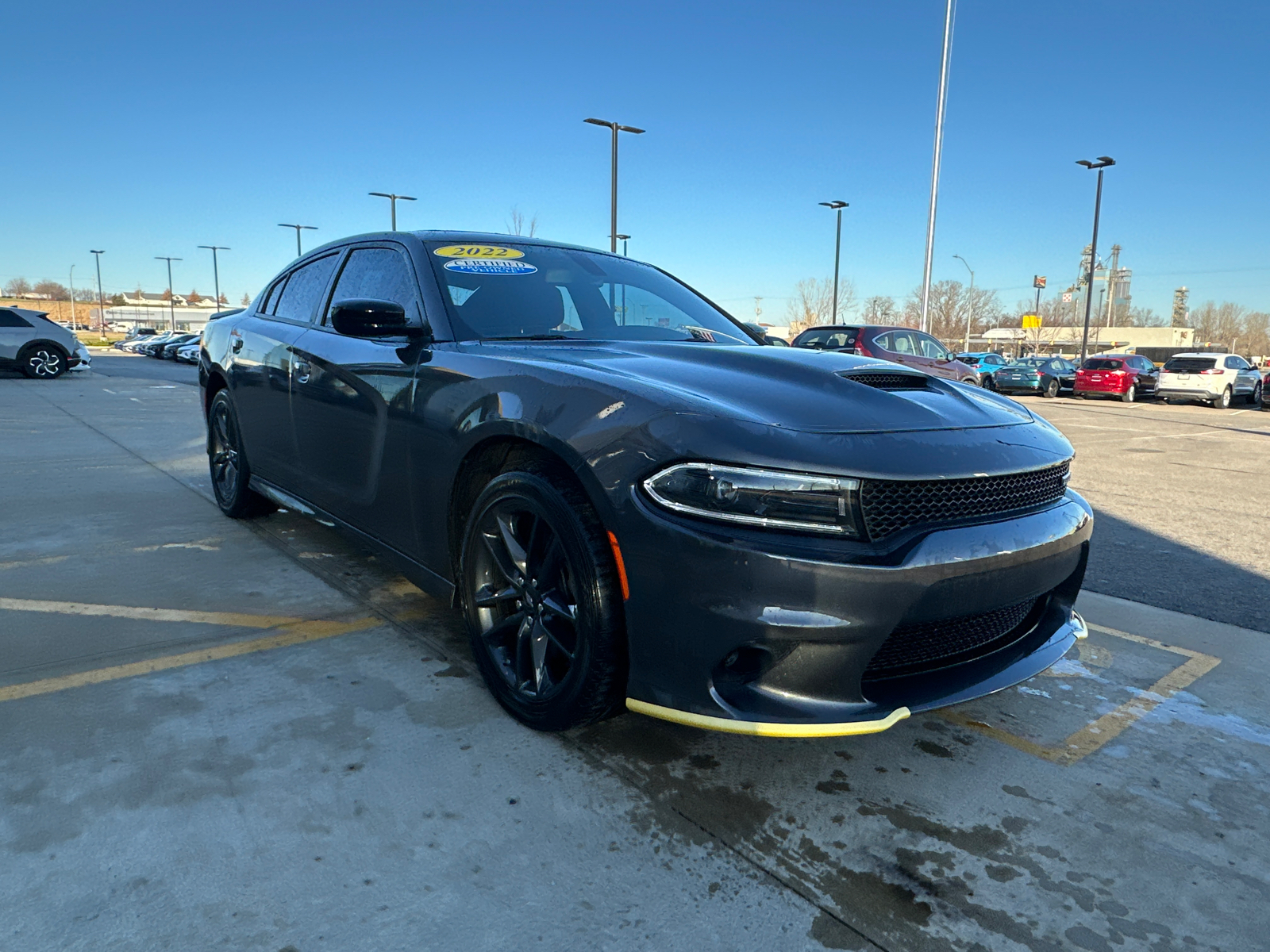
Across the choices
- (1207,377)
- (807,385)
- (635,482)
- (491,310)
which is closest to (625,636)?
(635,482)

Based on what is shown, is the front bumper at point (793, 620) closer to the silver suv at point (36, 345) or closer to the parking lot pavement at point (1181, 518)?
the parking lot pavement at point (1181, 518)

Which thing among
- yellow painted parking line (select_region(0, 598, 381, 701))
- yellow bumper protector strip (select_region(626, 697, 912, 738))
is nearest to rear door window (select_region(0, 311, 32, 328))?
yellow painted parking line (select_region(0, 598, 381, 701))

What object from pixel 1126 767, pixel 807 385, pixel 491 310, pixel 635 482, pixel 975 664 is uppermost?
pixel 491 310

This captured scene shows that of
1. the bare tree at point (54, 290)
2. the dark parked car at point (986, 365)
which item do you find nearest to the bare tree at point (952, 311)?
the dark parked car at point (986, 365)

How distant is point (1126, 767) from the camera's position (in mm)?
2510

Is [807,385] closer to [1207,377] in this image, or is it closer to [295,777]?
[295,777]

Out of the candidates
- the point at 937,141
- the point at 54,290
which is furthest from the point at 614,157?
the point at 54,290

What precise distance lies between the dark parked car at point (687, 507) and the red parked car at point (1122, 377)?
84.0ft

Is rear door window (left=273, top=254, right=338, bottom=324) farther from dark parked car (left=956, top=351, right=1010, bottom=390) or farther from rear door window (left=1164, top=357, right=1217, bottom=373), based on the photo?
rear door window (left=1164, top=357, right=1217, bottom=373)

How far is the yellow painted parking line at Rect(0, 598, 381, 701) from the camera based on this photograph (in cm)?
286

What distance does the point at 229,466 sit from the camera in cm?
521

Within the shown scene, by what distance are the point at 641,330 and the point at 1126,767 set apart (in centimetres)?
215

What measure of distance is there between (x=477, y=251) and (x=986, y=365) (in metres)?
30.2

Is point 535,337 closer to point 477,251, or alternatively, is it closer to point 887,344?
point 477,251
